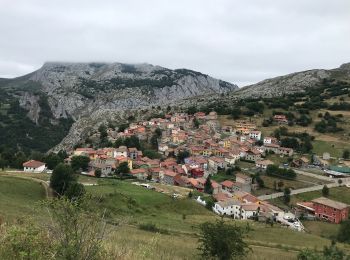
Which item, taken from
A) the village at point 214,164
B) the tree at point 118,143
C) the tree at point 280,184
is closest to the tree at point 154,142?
the village at point 214,164

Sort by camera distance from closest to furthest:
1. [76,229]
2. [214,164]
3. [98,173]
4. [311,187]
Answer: [76,229] → [98,173] → [311,187] → [214,164]

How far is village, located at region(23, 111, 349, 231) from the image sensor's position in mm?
61719

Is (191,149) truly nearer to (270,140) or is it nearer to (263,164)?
(263,164)

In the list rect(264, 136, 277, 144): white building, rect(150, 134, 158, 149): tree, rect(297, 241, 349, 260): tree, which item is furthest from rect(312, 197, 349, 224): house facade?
rect(150, 134, 158, 149): tree

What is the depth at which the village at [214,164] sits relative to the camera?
6172cm

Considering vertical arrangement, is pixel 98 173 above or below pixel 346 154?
below

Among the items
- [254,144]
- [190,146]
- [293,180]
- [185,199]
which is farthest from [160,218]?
[254,144]

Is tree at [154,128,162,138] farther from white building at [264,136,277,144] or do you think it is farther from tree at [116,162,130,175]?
tree at [116,162,130,175]

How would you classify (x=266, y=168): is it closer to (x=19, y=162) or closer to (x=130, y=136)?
(x=130, y=136)

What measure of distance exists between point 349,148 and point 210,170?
37.9m

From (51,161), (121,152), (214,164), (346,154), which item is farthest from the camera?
(346,154)

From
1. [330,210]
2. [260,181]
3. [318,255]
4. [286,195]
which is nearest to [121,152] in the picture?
[260,181]

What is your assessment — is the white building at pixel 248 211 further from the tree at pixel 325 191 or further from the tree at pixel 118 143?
the tree at pixel 118 143

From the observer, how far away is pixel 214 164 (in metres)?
88.1
